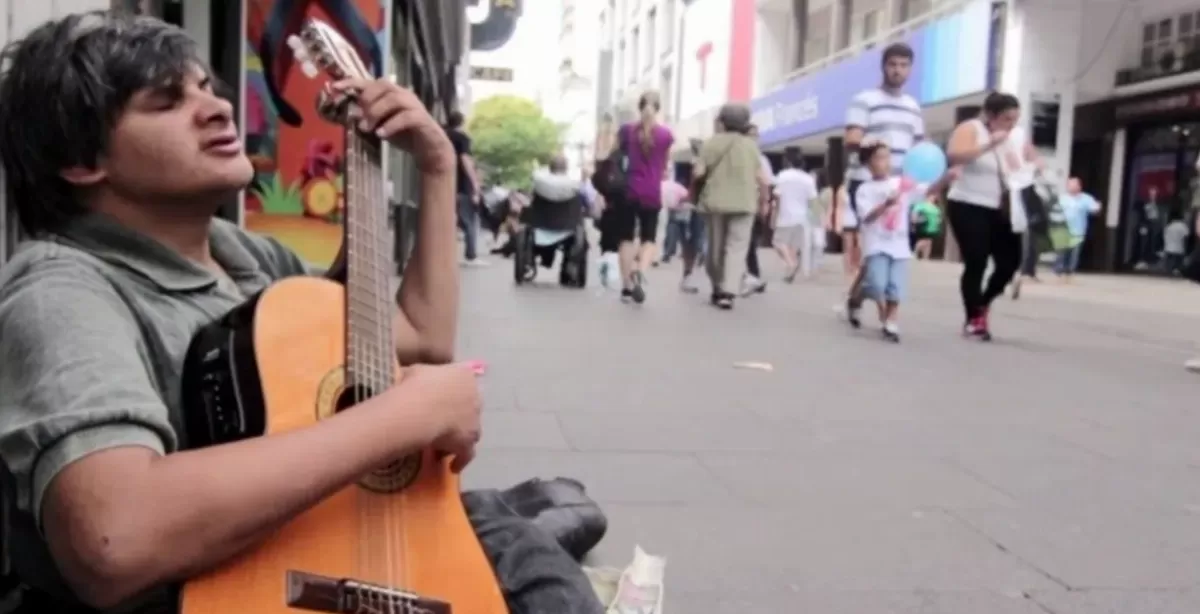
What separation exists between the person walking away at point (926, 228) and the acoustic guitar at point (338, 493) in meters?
24.2

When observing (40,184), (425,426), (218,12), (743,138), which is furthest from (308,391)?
(743,138)

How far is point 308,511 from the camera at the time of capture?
1.54 meters

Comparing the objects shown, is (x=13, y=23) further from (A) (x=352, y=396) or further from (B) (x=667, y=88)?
(B) (x=667, y=88)

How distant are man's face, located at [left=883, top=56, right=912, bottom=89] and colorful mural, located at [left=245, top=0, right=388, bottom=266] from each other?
3.39 metres

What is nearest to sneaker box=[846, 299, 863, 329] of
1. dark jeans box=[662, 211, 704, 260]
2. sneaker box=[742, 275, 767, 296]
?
sneaker box=[742, 275, 767, 296]

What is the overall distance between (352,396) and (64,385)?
39cm

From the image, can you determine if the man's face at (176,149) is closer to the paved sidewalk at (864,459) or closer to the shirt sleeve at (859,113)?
the paved sidewalk at (864,459)

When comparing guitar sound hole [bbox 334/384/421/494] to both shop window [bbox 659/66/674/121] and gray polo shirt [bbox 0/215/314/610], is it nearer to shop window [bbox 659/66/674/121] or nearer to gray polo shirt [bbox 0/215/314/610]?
gray polo shirt [bbox 0/215/314/610]

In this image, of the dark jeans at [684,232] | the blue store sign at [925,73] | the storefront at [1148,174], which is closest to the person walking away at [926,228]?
the blue store sign at [925,73]

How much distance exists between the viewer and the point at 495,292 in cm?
1180

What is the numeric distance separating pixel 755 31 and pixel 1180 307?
2438 centimetres

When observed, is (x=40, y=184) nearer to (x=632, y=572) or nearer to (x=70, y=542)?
(x=70, y=542)

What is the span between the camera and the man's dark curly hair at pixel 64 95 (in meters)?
1.58

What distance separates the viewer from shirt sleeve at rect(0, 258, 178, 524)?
1.35 metres
